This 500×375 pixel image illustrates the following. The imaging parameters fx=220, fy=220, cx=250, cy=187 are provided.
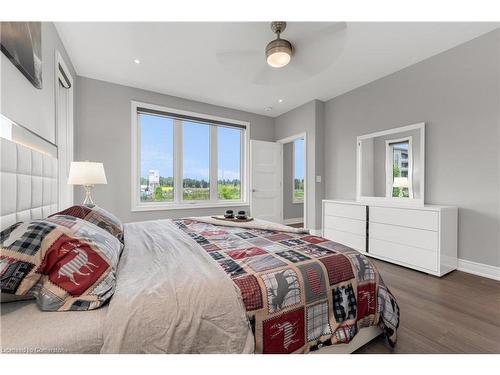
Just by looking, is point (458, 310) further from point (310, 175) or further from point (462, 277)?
point (310, 175)

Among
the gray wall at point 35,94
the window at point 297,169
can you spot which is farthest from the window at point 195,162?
the window at point 297,169

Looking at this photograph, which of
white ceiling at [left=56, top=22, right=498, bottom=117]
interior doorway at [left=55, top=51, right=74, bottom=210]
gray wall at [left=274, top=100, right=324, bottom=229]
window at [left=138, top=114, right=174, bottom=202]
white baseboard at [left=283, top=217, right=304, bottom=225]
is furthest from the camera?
white baseboard at [left=283, top=217, right=304, bottom=225]

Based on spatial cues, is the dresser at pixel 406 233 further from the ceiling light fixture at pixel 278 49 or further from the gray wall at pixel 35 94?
the gray wall at pixel 35 94

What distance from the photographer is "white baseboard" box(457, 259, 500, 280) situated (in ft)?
7.51

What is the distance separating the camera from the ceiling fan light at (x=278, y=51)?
6.59ft

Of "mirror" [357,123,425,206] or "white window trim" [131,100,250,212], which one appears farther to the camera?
"white window trim" [131,100,250,212]

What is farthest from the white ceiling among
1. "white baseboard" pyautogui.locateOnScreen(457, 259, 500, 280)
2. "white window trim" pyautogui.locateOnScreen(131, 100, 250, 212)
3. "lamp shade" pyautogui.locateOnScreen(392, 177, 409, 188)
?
"white baseboard" pyautogui.locateOnScreen(457, 259, 500, 280)

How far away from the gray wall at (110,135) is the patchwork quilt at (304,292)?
267 centimetres

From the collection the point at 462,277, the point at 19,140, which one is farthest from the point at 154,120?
the point at 462,277

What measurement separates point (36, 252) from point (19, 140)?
3.01ft

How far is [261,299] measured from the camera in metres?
0.95

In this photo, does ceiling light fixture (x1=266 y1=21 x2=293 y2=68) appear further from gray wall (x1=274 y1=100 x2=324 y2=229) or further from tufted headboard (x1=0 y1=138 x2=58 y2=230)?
gray wall (x1=274 y1=100 x2=324 y2=229)

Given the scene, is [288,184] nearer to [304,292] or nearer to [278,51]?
[278,51]

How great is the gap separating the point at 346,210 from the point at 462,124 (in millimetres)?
1667
